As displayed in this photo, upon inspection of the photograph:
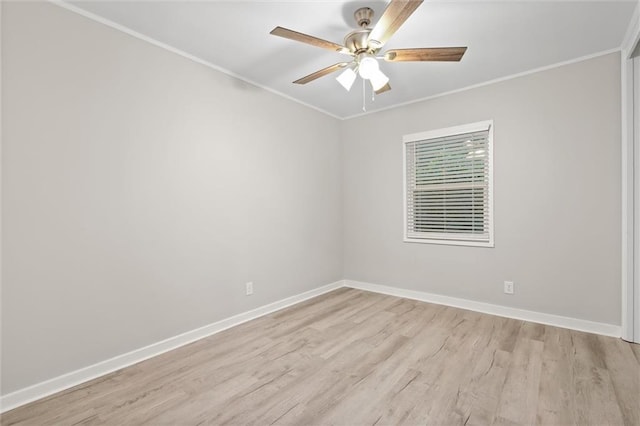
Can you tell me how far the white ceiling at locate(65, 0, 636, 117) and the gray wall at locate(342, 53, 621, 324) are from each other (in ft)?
0.94

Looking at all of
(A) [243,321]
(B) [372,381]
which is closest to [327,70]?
(B) [372,381]

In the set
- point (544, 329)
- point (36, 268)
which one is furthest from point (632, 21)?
point (36, 268)

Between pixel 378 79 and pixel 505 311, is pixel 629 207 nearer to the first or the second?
pixel 505 311

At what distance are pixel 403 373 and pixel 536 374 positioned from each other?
3.02 feet

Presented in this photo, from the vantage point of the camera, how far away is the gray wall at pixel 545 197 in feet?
8.82

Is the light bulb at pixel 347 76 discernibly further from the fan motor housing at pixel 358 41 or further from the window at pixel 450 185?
the window at pixel 450 185

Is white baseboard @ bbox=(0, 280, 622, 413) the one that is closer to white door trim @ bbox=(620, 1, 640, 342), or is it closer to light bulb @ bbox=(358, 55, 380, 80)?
white door trim @ bbox=(620, 1, 640, 342)

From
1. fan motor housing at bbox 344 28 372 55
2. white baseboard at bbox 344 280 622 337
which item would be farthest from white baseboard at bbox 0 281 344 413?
fan motor housing at bbox 344 28 372 55

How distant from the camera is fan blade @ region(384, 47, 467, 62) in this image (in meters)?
1.99

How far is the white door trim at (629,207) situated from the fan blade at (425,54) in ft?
5.63

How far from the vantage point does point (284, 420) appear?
166 cm

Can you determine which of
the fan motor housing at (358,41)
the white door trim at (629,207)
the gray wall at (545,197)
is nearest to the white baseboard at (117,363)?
the gray wall at (545,197)

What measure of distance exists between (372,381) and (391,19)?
7.64ft

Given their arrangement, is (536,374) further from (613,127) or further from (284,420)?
(613,127)
